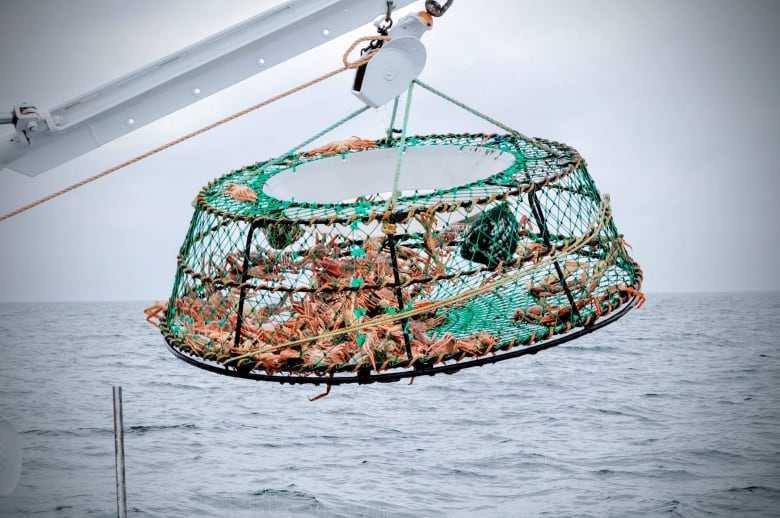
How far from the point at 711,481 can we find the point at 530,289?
595 cm

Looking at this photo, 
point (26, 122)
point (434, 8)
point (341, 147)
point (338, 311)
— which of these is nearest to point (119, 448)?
point (338, 311)

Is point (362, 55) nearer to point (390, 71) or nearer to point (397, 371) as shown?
point (390, 71)

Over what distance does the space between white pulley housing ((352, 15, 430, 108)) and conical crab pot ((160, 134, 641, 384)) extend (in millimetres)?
466

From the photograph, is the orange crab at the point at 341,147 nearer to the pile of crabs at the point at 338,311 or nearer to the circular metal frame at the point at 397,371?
the pile of crabs at the point at 338,311

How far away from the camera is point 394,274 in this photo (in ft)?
14.5

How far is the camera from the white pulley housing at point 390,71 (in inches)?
185

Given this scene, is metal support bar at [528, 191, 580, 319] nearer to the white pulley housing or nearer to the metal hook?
the white pulley housing

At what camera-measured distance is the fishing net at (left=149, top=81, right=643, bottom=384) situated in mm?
4449

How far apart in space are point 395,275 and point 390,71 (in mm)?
1177

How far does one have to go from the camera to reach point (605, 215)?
5.41 m

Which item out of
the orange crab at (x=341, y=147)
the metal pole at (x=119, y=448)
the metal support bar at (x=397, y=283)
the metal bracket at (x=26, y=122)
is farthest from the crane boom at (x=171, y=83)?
the orange crab at (x=341, y=147)

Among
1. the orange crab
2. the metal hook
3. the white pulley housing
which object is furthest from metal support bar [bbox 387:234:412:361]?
the orange crab

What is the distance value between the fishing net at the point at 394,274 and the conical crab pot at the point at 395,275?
0.04ft

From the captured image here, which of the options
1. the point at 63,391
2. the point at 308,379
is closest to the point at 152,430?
the point at 63,391
